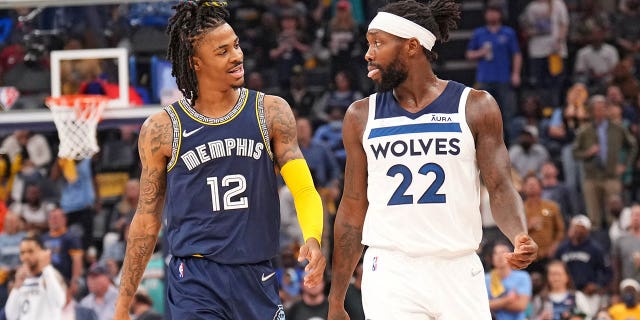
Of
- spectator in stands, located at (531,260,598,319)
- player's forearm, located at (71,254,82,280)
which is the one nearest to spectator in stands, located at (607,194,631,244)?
spectator in stands, located at (531,260,598,319)

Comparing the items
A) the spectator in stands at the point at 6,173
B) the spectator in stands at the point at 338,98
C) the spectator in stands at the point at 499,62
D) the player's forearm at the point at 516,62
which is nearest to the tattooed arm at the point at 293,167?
the spectator in stands at the point at 338,98

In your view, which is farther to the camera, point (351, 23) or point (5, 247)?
point (351, 23)

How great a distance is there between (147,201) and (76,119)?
16.5ft

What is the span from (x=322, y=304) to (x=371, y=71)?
6328mm

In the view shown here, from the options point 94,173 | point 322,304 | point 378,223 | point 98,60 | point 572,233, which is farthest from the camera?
point 94,173

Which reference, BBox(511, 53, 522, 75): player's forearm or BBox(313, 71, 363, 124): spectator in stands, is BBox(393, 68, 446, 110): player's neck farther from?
BBox(511, 53, 522, 75): player's forearm

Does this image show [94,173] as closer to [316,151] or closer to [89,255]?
[89,255]

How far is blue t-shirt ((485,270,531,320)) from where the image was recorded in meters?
12.9

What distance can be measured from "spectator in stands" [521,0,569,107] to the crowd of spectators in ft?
0.08

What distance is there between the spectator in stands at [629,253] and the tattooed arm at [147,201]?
9.02 meters

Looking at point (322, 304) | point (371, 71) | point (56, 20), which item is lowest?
point (322, 304)

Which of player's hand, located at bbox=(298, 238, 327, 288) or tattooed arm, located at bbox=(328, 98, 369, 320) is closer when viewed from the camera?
player's hand, located at bbox=(298, 238, 327, 288)

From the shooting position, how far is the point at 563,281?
1342cm

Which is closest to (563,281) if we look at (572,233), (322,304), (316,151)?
(572,233)
